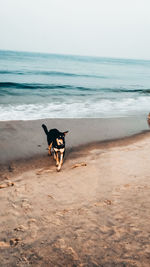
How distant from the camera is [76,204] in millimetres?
3760

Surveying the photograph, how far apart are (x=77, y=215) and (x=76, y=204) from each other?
34 cm

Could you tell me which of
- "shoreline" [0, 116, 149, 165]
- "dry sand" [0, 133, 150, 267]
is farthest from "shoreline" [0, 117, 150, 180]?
"dry sand" [0, 133, 150, 267]

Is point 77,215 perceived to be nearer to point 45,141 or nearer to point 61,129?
point 45,141

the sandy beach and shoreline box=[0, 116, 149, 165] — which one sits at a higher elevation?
shoreline box=[0, 116, 149, 165]

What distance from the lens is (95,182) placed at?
4609 millimetres

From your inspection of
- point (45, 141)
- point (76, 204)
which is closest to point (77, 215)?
point (76, 204)

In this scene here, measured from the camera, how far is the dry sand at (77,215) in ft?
8.54

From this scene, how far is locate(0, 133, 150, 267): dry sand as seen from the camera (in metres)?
2.60

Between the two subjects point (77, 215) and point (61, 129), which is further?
point (61, 129)

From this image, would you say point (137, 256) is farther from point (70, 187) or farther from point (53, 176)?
point (53, 176)

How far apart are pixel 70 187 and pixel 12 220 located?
1.47 meters

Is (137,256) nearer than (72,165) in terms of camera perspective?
Yes

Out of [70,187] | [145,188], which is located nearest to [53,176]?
[70,187]

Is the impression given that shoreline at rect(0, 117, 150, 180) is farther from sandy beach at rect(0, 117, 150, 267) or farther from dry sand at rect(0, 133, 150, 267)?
dry sand at rect(0, 133, 150, 267)
